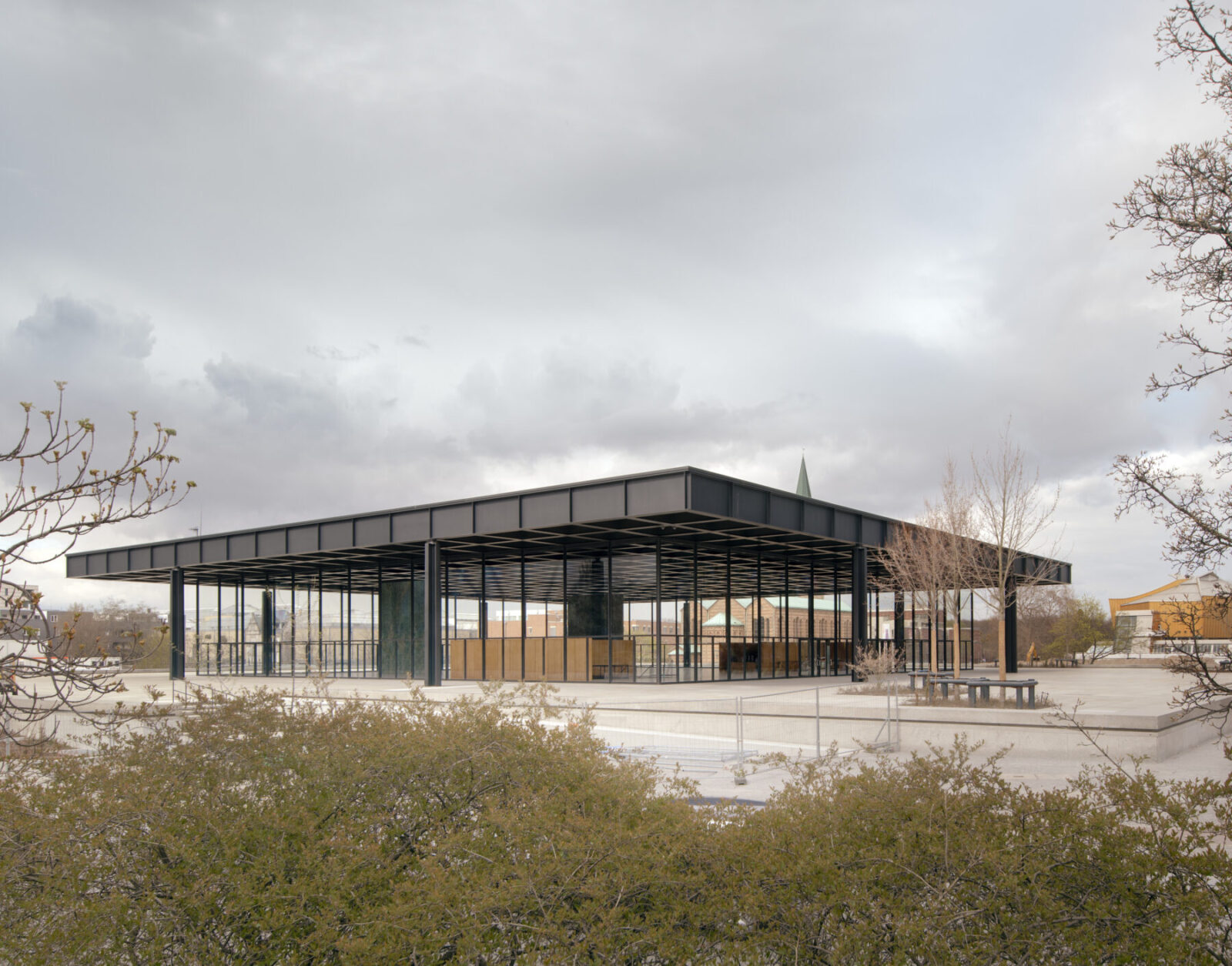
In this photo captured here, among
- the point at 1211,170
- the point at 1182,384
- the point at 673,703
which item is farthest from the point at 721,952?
the point at 673,703

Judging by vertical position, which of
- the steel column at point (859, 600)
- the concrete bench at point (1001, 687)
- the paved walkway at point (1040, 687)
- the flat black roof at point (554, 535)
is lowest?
the paved walkway at point (1040, 687)

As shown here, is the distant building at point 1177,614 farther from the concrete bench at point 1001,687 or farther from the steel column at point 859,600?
the steel column at point 859,600

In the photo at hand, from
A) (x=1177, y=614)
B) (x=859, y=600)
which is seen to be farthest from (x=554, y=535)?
(x=1177, y=614)

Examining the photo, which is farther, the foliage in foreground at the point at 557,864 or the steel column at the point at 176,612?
the steel column at the point at 176,612

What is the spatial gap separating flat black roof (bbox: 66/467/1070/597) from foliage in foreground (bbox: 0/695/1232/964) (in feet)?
59.2

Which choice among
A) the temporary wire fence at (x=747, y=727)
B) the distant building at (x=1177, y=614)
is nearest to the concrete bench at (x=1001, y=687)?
the temporary wire fence at (x=747, y=727)

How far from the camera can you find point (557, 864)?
405 centimetres

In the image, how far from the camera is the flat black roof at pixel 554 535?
2441cm

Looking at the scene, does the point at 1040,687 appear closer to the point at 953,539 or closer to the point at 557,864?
the point at 953,539

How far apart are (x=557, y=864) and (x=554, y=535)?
85.4 feet

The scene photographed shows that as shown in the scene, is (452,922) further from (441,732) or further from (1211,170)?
(1211,170)

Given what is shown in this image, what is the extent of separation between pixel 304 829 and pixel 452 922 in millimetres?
1204

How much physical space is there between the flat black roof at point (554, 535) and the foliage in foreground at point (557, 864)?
1803cm

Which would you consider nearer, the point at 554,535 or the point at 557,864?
the point at 557,864
